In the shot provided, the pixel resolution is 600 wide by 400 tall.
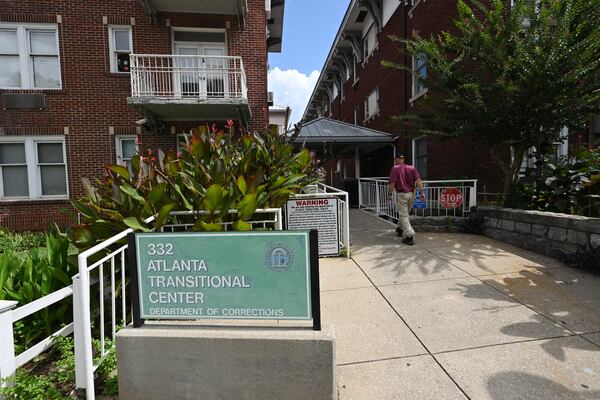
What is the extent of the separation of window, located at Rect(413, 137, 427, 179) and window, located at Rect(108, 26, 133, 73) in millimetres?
10028

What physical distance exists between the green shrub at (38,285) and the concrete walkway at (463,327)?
2.46m

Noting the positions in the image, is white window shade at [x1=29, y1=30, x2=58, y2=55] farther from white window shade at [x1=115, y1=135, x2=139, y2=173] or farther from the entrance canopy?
the entrance canopy

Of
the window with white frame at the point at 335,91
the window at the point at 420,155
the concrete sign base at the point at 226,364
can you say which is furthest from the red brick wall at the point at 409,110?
the concrete sign base at the point at 226,364

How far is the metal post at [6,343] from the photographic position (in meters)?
1.95

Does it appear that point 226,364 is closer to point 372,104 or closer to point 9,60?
point 9,60

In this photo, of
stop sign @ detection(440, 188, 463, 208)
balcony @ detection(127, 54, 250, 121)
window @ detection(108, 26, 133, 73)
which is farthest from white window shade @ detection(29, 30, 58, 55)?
stop sign @ detection(440, 188, 463, 208)

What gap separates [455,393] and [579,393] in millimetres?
804

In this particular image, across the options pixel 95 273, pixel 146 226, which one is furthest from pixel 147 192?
pixel 95 273

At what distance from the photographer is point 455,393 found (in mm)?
2219

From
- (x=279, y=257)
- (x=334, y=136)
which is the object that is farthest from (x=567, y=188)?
(x=334, y=136)

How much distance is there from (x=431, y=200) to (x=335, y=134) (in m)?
5.22

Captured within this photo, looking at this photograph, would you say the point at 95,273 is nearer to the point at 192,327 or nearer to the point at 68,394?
the point at 68,394

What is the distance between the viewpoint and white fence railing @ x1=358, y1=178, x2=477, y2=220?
301 inches

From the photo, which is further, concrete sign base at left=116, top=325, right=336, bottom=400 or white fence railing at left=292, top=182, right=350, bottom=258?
white fence railing at left=292, top=182, right=350, bottom=258
